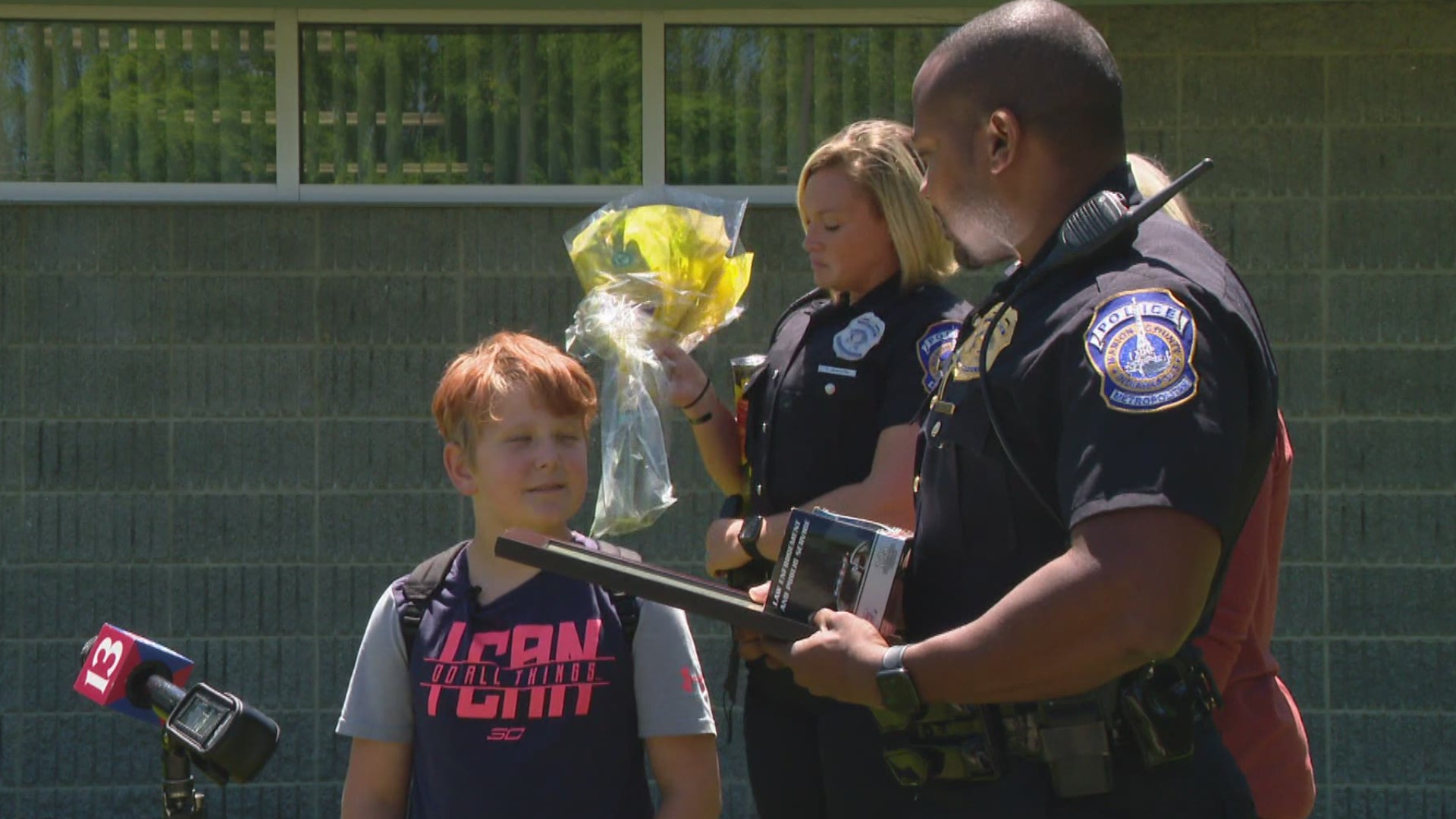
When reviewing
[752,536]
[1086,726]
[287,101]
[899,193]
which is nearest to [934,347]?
[899,193]

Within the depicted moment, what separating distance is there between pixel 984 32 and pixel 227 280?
4319 millimetres

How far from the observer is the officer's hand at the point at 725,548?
125 inches

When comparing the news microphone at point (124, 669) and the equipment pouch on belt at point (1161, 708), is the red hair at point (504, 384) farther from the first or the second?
the equipment pouch on belt at point (1161, 708)

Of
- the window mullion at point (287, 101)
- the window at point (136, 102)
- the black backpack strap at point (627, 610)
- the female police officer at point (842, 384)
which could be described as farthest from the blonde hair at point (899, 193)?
the window at point (136, 102)

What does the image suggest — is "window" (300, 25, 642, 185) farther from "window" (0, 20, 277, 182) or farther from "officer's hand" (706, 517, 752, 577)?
"officer's hand" (706, 517, 752, 577)

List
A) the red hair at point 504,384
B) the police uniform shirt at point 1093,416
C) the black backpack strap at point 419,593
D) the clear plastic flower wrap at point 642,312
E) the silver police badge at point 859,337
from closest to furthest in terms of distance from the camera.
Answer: the police uniform shirt at point 1093,416 < the black backpack strap at point 419,593 < the red hair at point 504,384 < the silver police badge at point 859,337 < the clear plastic flower wrap at point 642,312

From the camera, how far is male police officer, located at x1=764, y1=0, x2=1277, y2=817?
1.76m

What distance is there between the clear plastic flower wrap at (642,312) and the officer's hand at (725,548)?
0.62 ft

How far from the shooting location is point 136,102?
5.97 meters

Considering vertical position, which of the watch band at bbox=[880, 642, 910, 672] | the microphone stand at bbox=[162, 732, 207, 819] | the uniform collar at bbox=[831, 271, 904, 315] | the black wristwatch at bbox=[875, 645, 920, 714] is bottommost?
the microphone stand at bbox=[162, 732, 207, 819]

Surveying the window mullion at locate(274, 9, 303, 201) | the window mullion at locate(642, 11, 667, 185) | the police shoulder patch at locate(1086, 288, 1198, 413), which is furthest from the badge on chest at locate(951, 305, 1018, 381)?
the window mullion at locate(274, 9, 303, 201)

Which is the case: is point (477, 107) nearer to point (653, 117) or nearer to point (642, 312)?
point (653, 117)

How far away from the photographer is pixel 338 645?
5.83 metres

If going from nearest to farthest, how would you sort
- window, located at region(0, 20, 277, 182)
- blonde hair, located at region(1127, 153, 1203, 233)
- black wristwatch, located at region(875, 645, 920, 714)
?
black wristwatch, located at region(875, 645, 920, 714)
blonde hair, located at region(1127, 153, 1203, 233)
window, located at region(0, 20, 277, 182)
